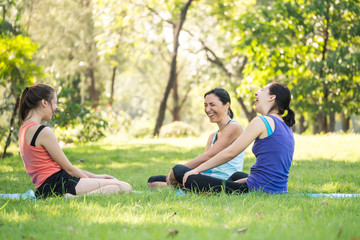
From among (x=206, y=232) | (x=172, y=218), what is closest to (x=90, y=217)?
(x=172, y=218)

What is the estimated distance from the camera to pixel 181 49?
26.3 meters

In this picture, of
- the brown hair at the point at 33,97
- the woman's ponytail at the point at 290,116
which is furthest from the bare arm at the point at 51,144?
the woman's ponytail at the point at 290,116

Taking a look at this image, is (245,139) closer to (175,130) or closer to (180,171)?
(180,171)

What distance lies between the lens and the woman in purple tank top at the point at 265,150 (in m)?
4.52

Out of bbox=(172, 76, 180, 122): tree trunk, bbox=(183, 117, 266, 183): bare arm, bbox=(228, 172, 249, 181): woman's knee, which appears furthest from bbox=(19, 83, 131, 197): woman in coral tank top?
bbox=(172, 76, 180, 122): tree trunk

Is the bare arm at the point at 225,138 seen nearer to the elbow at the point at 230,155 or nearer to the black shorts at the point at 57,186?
the elbow at the point at 230,155

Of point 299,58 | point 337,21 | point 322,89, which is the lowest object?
point 322,89

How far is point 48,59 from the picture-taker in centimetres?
2033

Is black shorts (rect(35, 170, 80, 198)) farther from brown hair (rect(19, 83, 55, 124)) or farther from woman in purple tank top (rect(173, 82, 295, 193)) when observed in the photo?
woman in purple tank top (rect(173, 82, 295, 193))

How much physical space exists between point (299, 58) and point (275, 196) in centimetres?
1313

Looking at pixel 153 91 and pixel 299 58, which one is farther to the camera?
pixel 153 91

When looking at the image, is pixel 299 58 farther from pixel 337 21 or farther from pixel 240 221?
pixel 240 221

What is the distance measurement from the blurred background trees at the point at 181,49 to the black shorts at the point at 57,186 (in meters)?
5.41

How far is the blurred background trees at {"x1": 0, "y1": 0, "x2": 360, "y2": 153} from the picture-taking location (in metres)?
11.8
